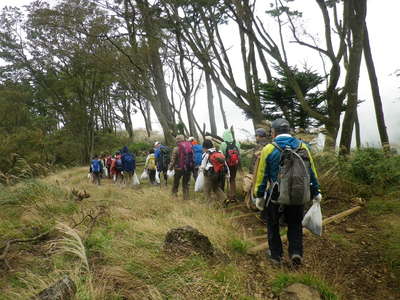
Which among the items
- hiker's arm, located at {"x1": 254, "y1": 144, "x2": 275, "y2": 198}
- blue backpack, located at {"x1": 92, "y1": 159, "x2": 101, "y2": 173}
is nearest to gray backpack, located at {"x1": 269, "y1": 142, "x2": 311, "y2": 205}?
hiker's arm, located at {"x1": 254, "y1": 144, "x2": 275, "y2": 198}

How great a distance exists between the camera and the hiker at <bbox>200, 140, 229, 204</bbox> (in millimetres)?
6418

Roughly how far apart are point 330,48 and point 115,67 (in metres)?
10.1

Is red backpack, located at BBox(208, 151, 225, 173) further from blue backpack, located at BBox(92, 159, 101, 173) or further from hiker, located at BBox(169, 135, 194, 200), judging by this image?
blue backpack, located at BBox(92, 159, 101, 173)

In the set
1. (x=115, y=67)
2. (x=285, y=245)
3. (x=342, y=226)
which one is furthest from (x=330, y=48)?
(x=115, y=67)

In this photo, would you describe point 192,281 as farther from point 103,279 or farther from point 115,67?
point 115,67

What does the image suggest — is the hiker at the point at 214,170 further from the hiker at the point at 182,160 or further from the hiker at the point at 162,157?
the hiker at the point at 162,157

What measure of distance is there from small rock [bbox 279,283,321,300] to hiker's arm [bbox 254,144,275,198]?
1108mm

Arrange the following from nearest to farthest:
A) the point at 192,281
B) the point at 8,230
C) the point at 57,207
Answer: the point at 192,281 < the point at 8,230 < the point at 57,207

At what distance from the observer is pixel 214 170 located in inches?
254

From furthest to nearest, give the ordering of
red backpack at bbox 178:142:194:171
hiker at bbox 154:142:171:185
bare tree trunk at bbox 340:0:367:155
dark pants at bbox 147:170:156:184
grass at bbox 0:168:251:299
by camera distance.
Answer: dark pants at bbox 147:170:156:184
hiker at bbox 154:142:171:185
red backpack at bbox 178:142:194:171
bare tree trunk at bbox 340:0:367:155
grass at bbox 0:168:251:299

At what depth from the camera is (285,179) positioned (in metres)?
3.39

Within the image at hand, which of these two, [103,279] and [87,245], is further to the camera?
[87,245]

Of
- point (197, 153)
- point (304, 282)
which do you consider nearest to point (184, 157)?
point (197, 153)

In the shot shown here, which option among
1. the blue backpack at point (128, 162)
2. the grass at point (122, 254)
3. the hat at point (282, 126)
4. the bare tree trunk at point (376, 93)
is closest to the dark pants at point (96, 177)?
the blue backpack at point (128, 162)
